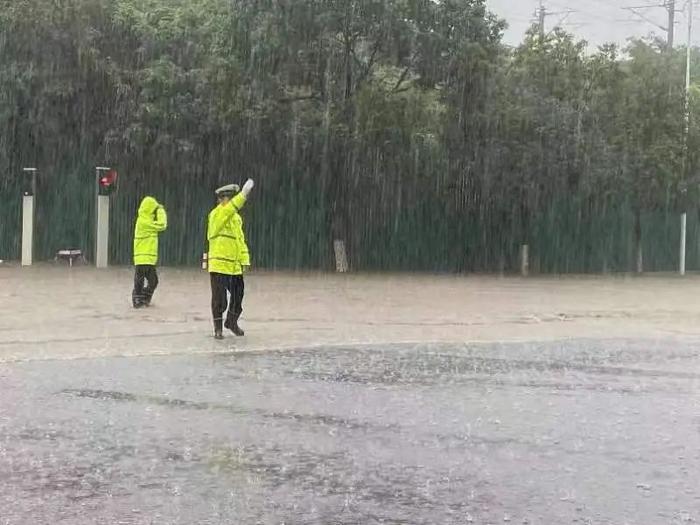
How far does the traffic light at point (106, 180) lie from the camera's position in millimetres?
23933

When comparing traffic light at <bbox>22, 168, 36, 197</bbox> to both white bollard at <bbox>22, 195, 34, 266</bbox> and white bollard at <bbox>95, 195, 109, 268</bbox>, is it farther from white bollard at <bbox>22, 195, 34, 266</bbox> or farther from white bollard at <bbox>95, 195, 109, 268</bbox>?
white bollard at <bbox>95, 195, 109, 268</bbox>

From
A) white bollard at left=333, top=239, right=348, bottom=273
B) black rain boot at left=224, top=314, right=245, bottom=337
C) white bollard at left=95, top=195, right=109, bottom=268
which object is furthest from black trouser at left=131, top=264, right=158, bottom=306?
white bollard at left=333, top=239, right=348, bottom=273

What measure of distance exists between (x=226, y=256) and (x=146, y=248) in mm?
3556

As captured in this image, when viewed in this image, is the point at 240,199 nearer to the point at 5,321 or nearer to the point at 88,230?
the point at 5,321

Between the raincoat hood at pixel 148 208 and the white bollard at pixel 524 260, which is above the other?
the raincoat hood at pixel 148 208

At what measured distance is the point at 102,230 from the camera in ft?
79.2

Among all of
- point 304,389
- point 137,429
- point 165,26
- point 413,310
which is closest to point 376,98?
point 165,26

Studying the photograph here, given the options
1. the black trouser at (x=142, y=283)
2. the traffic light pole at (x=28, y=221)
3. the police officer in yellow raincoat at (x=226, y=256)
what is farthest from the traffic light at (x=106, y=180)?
the police officer in yellow raincoat at (x=226, y=256)

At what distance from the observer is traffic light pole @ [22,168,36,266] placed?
24172mm

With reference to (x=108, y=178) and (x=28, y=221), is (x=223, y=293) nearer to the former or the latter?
(x=108, y=178)

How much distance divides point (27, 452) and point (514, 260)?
24.4m

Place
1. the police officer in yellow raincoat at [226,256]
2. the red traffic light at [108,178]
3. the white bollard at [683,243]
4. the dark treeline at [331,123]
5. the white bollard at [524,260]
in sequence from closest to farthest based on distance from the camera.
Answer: the police officer in yellow raincoat at [226,256] → the dark treeline at [331,123] → the red traffic light at [108,178] → the white bollard at [524,260] → the white bollard at [683,243]

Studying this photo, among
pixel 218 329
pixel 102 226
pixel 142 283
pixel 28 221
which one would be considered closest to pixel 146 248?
pixel 142 283

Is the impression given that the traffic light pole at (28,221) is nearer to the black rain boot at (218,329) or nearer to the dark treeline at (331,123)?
the dark treeline at (331,123)
